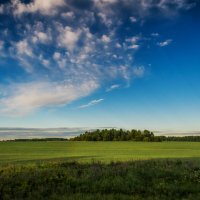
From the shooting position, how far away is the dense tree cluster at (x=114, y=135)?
150 meters

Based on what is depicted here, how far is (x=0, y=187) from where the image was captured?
55.1 ft

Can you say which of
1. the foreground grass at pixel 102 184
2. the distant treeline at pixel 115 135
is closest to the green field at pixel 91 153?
the foreground grass at pixel 102 184

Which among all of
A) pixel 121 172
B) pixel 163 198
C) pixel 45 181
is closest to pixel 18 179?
pixel 45 181

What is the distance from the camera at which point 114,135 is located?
154 meters

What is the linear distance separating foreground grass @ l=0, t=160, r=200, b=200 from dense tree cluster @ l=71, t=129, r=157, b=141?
128230mm

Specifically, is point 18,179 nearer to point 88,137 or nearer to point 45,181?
point 45,181

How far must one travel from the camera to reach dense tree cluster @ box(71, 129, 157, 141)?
490 ft

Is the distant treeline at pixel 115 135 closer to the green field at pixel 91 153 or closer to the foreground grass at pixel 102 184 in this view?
the green field at pixel 91 153

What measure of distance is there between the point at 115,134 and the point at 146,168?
132m

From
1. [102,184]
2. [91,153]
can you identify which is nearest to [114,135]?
[91,153]

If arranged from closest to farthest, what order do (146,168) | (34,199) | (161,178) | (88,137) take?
(34,199), (161,178), (146,168), (88,137)

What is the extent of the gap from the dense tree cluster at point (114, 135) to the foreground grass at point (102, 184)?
128m

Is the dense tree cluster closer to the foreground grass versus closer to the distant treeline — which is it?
the distant treeline

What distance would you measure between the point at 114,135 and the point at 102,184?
13648cm
